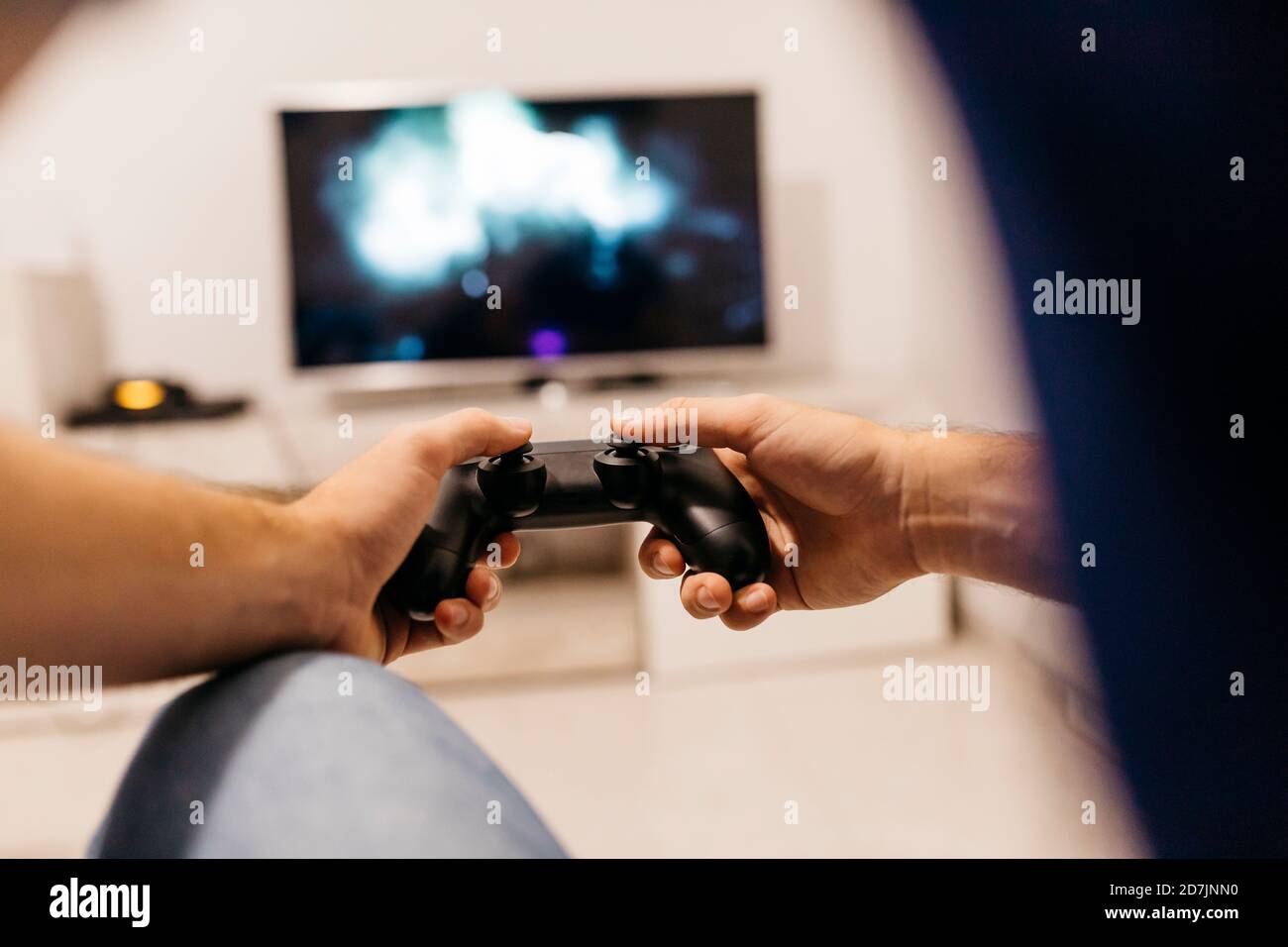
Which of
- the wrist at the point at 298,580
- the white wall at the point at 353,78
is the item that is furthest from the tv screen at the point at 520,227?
the wrist at the point at 298,580

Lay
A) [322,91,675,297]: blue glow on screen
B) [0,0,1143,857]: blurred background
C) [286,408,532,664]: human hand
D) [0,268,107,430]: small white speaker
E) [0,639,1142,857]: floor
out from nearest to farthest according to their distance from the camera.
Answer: [286,408,532,664]: human hand → [0,639,1142,857]: floor → [0,268,107,430]: small white speaker → [0,0,1143,857]: blurred background → [322,91,675,297]: blue glow on screen

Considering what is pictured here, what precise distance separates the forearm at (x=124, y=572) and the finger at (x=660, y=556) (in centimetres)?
38

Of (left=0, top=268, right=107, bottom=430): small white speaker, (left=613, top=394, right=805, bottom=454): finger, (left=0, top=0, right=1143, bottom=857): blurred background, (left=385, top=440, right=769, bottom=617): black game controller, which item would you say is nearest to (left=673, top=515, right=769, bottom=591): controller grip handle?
(left=385, top=440, right=769, bottom=617): black game controller

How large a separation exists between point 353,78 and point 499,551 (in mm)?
1882

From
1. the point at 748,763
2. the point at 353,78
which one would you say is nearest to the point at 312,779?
the point at 748,763

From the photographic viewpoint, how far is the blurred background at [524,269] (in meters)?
1.82

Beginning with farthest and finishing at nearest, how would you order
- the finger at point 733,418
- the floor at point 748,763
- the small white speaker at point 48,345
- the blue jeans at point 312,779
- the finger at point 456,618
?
the small white speaker at point 48,345, the floor at point 748,763, the finger at point 733,418, the finger at point 456,618, the blue jeans at point 312,779

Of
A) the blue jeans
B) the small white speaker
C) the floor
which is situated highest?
the small white speaker

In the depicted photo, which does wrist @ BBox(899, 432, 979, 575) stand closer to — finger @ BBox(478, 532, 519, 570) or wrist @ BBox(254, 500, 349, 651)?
finger @ BBox(478, 532, 519, 570)

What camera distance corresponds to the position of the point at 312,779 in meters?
0.38

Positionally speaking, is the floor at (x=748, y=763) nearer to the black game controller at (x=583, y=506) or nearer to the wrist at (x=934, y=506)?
the wrist at (x=934, y=506)

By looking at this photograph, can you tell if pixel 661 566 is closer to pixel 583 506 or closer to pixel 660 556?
pixel 660 556

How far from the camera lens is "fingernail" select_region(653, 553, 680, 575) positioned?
0.79 m

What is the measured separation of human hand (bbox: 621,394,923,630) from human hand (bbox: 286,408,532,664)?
18cm
